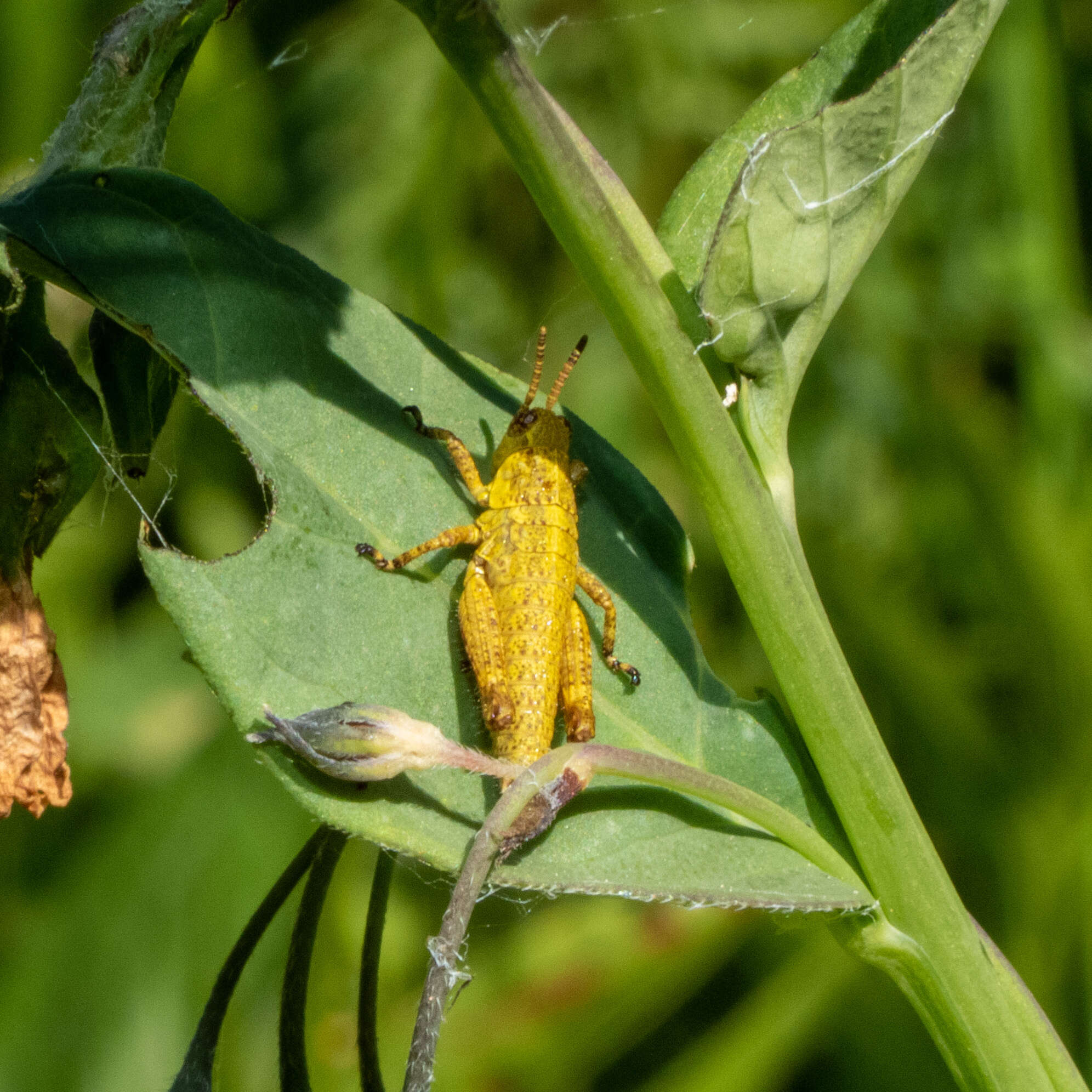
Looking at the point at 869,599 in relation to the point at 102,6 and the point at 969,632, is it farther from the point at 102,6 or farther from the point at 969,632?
the point at 102,6

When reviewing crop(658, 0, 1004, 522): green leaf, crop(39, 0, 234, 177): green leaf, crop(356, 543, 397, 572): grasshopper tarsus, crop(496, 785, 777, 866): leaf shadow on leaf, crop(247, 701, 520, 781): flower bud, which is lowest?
crop(496, 785, 777, 866): leaf shadow on leaf

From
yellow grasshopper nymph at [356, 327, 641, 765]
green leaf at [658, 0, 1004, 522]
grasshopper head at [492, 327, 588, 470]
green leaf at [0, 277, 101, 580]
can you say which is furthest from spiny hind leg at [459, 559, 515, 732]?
green leaf at [0, 277, 101, 580]

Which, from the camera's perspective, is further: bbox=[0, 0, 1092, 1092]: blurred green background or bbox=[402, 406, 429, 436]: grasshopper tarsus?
bbox=[0, 0, 1092, 1092]: blurred green background

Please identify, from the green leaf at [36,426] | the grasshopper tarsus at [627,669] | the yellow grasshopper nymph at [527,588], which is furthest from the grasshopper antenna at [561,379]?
the green leaf at [36,426]

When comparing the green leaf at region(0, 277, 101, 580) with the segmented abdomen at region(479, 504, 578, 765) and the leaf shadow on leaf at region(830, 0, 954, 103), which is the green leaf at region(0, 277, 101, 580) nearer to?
the segmented abdomen at region(479, 504, 578, 765)

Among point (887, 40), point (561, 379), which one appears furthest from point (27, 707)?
point (887, 40)

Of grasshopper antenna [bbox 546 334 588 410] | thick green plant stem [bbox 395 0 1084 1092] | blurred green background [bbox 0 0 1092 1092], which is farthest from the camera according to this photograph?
blurred green background [bbox 0 0 1092 1092]

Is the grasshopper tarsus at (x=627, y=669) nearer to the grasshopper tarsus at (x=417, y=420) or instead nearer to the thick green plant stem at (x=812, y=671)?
the thick green plant stem at (x=812, y=671)

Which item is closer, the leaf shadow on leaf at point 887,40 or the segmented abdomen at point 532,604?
the leaf shadow on leaf at point 887,40
